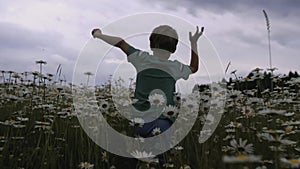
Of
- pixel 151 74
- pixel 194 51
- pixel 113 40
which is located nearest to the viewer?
pixel 113 40

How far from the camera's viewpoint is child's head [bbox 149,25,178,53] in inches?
126

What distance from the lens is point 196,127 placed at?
3387 mm

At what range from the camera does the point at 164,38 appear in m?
3.19

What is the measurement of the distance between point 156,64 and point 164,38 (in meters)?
0.24

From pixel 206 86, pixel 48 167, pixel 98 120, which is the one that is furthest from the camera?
pixel 206 86

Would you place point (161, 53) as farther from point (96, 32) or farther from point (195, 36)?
point (96, 32)

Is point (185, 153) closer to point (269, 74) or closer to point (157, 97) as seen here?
point (157, 97)

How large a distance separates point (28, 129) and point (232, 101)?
1.88 m

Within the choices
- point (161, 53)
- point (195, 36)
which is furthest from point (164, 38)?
point (195, 36)

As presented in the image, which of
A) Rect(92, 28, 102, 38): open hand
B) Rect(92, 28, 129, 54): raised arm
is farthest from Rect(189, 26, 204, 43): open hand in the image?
Rect(92, 28, 102, 38): open hand

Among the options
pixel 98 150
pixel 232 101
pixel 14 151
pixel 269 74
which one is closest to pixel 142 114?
pixel 98 150

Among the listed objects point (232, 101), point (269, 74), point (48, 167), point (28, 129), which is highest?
point (269, 74)

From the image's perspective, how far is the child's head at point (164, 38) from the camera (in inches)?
126

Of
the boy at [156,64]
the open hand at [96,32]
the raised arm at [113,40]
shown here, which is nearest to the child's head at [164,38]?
the boy at [156,64]
